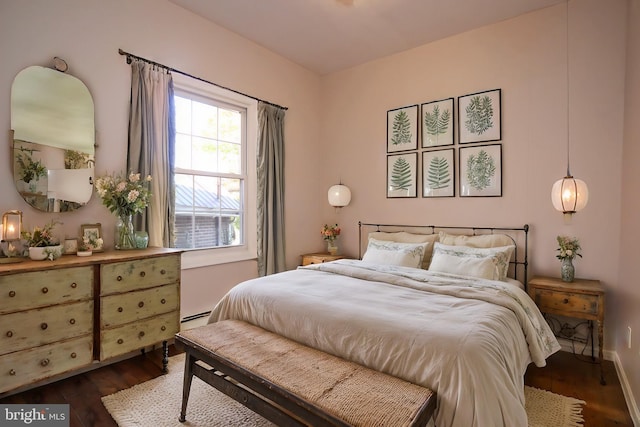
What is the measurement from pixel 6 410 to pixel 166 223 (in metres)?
1.55

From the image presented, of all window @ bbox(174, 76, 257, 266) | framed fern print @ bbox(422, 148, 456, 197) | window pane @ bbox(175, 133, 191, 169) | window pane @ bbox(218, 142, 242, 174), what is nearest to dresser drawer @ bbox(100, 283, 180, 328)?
window @ bbox(174, 76, 257, 266)

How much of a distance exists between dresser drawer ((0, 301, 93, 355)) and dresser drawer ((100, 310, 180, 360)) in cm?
15

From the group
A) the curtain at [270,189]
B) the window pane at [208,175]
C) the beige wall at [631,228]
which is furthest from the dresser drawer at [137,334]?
the beige wall at [631,228]

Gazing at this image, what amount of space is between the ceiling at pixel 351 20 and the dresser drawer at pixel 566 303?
2553 mm

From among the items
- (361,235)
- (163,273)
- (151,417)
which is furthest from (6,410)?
(361,235)

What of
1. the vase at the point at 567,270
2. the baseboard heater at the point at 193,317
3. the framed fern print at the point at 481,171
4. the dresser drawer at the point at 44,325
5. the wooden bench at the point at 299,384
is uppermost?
the framed fern print at the point at 481,171

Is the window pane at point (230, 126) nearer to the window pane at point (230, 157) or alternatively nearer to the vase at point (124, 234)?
the window pane at point (230, 157)

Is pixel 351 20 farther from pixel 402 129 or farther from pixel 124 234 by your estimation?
pixel 124 234

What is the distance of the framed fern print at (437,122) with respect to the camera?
3.54 m

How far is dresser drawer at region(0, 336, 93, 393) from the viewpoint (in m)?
1.80

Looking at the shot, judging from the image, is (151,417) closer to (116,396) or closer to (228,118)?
(116,396)

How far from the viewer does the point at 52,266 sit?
1.95 meters

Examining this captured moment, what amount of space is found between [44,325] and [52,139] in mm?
1311

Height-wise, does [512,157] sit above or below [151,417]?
above
